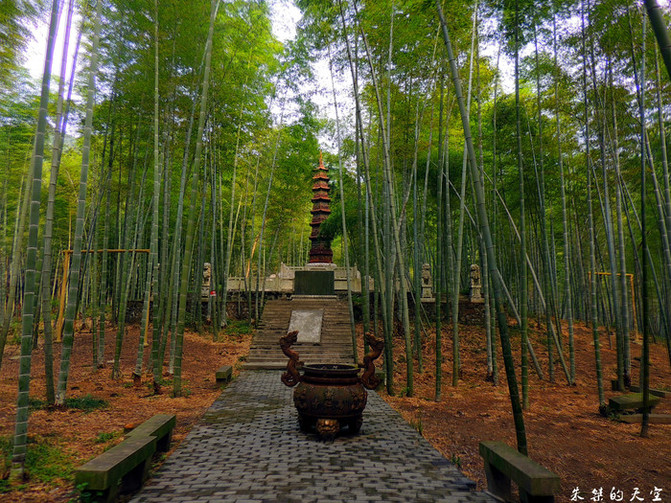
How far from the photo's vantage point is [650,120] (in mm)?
5910

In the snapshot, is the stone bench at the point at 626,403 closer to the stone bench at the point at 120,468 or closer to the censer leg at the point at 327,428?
the censer leg at the point at 327,428

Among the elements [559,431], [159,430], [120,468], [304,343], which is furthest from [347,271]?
[120,468]

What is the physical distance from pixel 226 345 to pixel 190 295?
286cm

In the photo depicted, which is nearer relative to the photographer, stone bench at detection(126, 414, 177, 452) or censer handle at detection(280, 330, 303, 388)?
stone bench at detection(126, 414, 177, 452)

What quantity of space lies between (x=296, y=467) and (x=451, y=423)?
220 centimetres

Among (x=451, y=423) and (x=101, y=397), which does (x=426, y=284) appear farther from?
(x=101, y=397)

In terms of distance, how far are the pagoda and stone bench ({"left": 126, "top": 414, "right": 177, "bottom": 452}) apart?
1120 cm

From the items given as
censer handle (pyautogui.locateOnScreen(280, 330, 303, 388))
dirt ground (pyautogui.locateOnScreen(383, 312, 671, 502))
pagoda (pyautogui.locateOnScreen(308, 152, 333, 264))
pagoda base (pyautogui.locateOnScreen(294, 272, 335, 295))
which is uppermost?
pagoda (pyautogui.locateOnScreen(308, 152, 333, 264))

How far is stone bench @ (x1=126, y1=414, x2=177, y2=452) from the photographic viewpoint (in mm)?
2471

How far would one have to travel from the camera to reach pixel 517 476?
1926mm

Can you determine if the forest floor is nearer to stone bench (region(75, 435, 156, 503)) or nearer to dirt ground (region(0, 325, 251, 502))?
dirt ground (region(0, 325, 251, 502))

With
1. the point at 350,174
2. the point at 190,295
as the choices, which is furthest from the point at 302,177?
the point at 190,295

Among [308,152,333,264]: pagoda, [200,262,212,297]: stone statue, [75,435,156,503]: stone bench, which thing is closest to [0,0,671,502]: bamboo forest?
[75,435,156,503]: stone bench

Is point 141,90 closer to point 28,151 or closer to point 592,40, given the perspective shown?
point 28,151
